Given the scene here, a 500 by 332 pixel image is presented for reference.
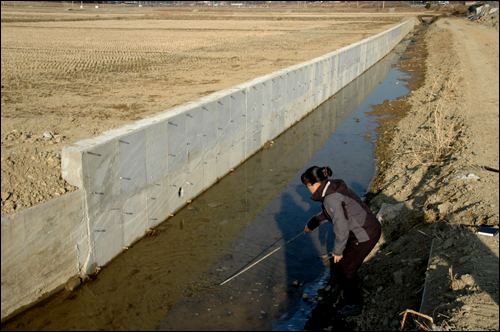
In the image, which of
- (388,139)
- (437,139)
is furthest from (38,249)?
(388,139)

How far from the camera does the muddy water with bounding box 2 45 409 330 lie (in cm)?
507

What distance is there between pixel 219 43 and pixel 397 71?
10.1 m

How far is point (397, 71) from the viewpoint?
23.8 meters

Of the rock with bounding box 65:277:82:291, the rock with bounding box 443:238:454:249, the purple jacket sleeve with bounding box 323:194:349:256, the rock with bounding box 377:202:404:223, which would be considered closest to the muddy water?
the rock with bounding box 65:277:82:291

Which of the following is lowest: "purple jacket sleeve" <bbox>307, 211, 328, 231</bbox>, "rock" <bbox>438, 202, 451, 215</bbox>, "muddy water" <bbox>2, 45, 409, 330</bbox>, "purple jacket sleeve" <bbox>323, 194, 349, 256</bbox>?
"muddy water" <bbox>2, 45, 409, 330</bbox>

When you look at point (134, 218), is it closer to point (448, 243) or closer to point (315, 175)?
point (315, 175)

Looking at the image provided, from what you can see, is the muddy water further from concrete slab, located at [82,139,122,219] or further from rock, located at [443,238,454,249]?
rock, located at [443,238,454,249]

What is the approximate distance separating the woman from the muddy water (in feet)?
3.26

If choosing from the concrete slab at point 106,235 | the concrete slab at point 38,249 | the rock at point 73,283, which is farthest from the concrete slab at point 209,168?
the rock at point 73,283

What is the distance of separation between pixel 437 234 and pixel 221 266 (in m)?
2.64

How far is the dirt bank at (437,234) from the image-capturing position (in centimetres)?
423

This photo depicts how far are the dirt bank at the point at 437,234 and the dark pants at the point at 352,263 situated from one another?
290 mm

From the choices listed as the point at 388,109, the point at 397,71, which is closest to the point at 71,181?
the point at 388,109

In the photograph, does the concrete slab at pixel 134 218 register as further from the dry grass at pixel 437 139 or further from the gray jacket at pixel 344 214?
the dry grass at pixel 437 139
